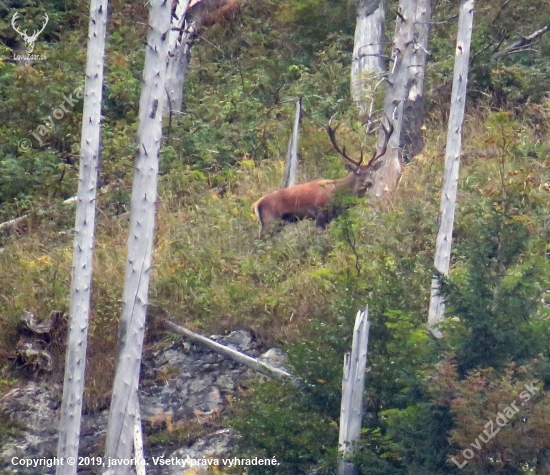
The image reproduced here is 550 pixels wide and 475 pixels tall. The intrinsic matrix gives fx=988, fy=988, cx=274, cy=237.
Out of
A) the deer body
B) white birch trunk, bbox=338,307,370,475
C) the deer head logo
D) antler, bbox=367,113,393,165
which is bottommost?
white birch trunk, bbox=338,307,370,475

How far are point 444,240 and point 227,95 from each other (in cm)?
867

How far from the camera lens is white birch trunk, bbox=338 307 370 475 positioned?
9.07 metres

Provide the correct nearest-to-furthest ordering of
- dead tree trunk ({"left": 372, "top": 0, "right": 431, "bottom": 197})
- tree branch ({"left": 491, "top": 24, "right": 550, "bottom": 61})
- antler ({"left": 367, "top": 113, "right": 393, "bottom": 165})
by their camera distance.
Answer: antler ({"left": 367, "top": 113, "right": 393, "bottom": 165}) < dead tree trunk ({"left": 372, "top": 0, "right": 431, "bottom": 197}) < tree branch ({"left": 491, "top": 24, "right": 550, "bottom": 61})

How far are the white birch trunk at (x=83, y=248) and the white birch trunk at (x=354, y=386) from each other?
383 centimetres

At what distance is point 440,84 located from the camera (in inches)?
707

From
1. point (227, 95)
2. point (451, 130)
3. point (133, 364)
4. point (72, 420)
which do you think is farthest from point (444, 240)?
point (227, 95)

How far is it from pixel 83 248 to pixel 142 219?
1099 mm

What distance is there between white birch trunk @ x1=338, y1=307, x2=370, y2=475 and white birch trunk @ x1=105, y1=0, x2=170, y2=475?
2963mm

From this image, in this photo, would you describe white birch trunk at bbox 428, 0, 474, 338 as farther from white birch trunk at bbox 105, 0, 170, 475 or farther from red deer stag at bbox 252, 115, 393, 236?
white birch trunk at bbox 105, 0, 170, 475

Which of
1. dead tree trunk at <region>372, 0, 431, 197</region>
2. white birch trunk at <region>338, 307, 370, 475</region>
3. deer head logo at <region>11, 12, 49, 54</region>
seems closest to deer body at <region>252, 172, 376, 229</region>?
dead tree trunk at <region>372, 0, 431, 197</region>

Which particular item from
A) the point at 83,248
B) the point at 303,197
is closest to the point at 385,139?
the point at 303,197

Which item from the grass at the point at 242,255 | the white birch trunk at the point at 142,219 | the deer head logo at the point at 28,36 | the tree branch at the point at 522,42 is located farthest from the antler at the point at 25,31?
the white birch trunk at the point at 142,219

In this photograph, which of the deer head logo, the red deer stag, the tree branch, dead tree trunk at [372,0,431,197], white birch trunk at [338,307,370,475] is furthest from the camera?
the deer head logo

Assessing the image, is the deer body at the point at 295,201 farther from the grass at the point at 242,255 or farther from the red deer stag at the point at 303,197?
the grass at the point at 242,255
